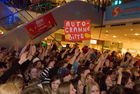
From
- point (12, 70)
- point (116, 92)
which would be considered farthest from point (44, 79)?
point (116, 92)

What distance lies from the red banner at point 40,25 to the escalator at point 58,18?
0.15 feet

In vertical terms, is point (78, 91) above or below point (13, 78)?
below

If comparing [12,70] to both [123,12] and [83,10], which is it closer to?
[83,10]

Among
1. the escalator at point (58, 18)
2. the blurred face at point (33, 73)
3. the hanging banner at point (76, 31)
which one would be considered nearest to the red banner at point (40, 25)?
the escalator at point (58, 18)

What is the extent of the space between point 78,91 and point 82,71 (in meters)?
0.66

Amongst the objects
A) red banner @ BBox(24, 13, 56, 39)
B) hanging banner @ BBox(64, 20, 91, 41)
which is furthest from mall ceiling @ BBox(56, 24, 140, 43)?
red banner @ BBox(24, 13, 56, 39)

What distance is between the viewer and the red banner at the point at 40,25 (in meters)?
6.21

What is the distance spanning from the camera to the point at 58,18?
738 centimetres

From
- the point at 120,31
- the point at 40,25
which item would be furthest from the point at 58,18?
the point at 120,31

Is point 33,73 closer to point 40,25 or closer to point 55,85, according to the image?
point 55,85

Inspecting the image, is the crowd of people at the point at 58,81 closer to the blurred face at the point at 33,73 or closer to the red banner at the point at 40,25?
the blurred face at the point at 33,73

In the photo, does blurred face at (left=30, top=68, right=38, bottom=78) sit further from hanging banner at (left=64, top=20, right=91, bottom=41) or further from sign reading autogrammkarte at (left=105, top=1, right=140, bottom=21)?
sign reading autogrammkarte at (left=105, top=1, right=140, bottom=21)

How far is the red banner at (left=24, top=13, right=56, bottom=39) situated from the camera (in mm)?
6210

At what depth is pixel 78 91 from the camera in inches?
110
